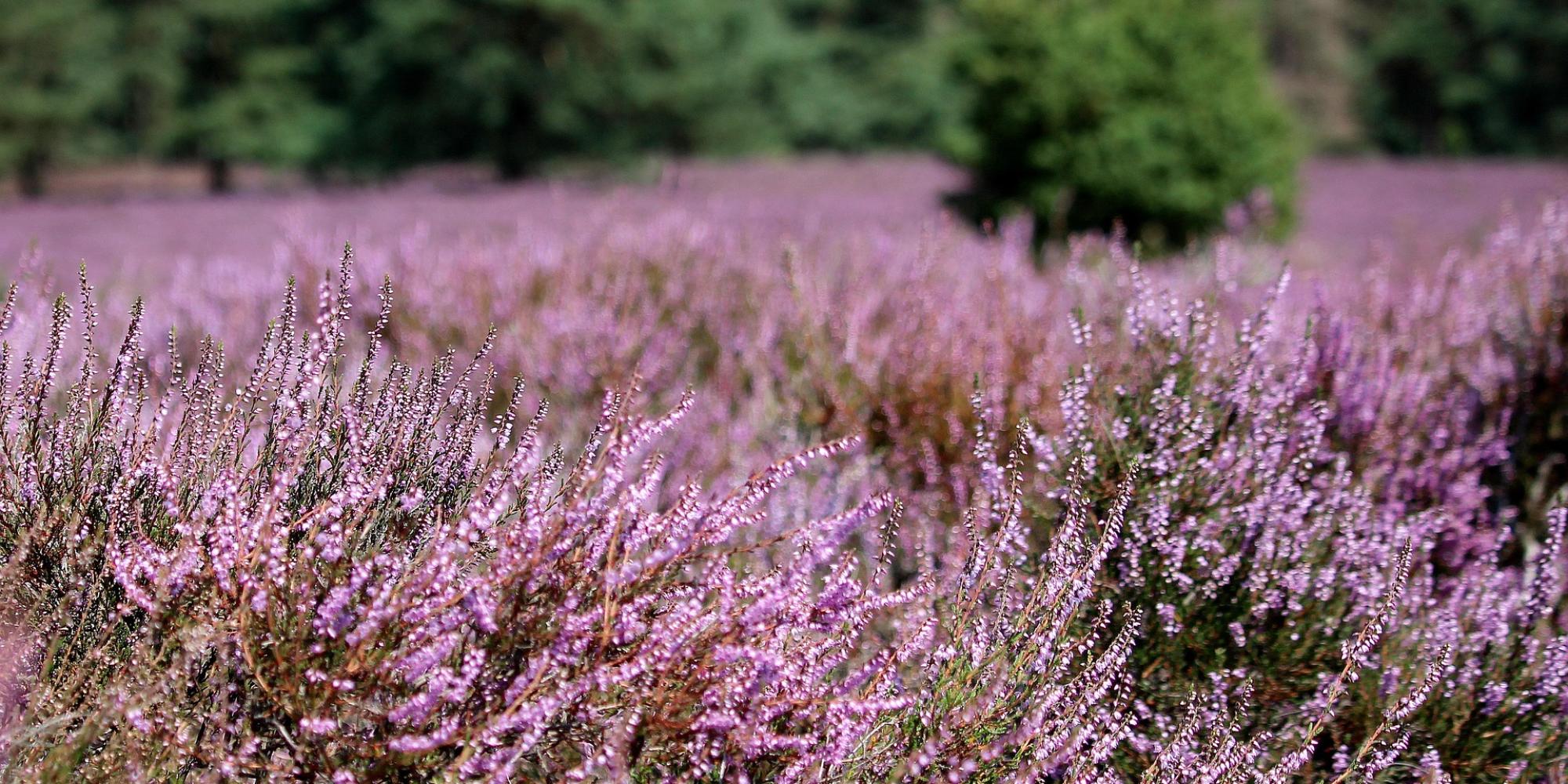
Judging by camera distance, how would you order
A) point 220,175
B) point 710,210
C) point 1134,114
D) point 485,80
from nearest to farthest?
point 710,210 < point 1134,114 < point 485,80 < point 220,175

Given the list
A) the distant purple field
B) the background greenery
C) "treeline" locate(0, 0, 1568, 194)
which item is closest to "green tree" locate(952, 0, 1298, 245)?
the background greenery

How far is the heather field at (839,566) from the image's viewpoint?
1966mm

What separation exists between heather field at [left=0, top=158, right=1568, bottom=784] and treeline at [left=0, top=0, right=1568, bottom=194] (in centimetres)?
1807

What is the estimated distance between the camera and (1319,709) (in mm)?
2432

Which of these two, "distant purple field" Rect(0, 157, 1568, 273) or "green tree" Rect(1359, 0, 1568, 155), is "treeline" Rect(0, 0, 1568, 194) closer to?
"green tree" Rect(1359, 0, 1568, 155)

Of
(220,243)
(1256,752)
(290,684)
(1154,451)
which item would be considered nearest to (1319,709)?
(1256,752)

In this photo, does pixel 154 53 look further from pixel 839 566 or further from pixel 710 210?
pixel 839 566

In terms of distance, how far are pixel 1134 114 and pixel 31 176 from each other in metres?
28.9

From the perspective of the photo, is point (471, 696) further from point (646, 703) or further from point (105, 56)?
point (105, 56)

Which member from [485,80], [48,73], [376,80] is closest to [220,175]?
[48,73]

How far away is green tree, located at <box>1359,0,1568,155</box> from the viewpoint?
35219 millimetres

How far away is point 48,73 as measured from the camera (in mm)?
25750

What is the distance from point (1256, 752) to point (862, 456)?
1788 mm

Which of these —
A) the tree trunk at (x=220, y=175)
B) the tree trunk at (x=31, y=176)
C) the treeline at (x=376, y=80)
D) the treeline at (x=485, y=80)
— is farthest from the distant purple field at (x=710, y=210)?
the tree trunk at (x=31, y=176)
